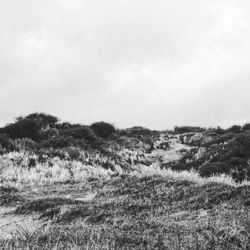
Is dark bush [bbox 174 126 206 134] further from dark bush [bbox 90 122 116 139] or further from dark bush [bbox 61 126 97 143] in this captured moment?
dark bush [bbox 61 126 97 143]

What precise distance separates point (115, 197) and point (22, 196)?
3.21 m

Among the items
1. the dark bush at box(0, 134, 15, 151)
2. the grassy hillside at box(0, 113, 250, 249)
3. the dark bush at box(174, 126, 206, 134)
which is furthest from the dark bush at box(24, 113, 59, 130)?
the dark bush at box(174, 126, 206, 134)

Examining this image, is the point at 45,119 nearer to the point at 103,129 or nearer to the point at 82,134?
the point at 103,129

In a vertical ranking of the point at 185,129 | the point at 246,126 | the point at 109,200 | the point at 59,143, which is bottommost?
the point at 109,200

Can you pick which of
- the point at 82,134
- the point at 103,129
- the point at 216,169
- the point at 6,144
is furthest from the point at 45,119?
the point at 216,169

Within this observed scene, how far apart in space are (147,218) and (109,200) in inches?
126

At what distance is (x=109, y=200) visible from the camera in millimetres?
10430

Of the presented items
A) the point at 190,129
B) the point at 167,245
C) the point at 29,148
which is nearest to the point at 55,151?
the point at 29,148

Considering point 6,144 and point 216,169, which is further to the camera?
point 6,144

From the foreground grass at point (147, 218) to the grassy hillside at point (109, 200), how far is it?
0.02 meters

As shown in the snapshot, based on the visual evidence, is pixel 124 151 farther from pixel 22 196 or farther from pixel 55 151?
pixel 22 196

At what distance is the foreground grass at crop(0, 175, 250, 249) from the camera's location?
16.4 feet

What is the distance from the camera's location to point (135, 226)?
6.30 meters

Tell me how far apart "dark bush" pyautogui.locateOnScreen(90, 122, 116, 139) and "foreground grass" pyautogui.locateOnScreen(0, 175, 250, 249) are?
21530 millimetres
